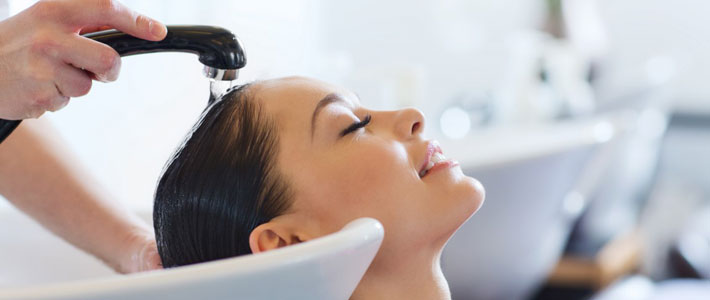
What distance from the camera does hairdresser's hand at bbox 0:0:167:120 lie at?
69 centimetres

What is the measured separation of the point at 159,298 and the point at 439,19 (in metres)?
2.67

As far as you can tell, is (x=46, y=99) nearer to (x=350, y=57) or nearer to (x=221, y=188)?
(x=221, y=188)

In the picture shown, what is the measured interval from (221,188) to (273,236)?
0.07 metres

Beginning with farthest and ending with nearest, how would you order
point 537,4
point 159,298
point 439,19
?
point 537,4
point 439,19
point 159,298

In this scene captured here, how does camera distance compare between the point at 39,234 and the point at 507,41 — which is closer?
the point at 39,234

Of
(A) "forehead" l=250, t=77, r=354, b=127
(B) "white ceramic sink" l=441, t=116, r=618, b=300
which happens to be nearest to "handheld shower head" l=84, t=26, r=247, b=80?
(A) "forehead" l=250, t=77, r=354, b=127

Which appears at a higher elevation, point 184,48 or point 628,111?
point 184,48

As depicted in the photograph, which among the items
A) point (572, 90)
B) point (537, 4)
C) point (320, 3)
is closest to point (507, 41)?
point (537, 4)

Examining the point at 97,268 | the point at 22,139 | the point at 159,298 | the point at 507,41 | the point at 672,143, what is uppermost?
the point at 159,298

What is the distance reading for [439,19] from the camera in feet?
10.1

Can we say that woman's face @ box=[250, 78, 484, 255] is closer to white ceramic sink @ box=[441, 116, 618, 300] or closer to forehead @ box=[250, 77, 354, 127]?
forehead @ box=[250, 77, 354, 127]

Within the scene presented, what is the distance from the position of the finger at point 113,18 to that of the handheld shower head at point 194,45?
0.02 m

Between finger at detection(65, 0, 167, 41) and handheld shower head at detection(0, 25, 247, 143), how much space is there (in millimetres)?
24

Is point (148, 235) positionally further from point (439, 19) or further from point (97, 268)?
point (439, 19)
